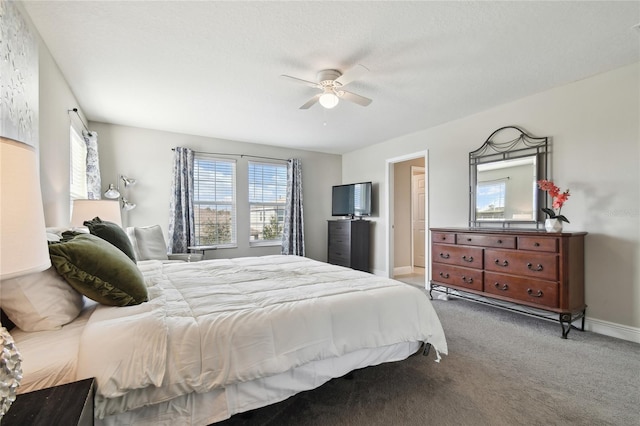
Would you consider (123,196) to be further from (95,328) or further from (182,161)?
(95,328)

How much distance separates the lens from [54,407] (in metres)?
0.85

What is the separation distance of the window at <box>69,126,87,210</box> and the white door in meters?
5.66

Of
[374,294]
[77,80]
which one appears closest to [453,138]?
[374,294]

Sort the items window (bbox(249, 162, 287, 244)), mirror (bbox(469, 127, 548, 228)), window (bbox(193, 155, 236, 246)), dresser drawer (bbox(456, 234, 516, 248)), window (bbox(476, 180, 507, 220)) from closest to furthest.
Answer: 1. dresser drawer (bbox(456, 234, 516, 248))
2. mirror (bbox(469, 127, 548, 228))
3. window (bbox(476, 180, 507, 220))
4. window (bbox(193, 155, 236, 246))
5. window (bbox(249, 162, 287, 244))

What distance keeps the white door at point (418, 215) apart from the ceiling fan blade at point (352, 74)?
4.13 m

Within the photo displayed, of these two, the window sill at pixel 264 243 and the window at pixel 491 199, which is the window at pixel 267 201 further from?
the window at pixel 491 199

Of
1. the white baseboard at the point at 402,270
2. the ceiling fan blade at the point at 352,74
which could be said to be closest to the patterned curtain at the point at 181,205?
the ceiling fan blade at the point at 352,74

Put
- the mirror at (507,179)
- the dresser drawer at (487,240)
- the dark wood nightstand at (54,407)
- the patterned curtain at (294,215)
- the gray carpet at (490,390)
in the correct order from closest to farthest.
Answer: the dark wood nightstand at (54,407) → the gray carpet at (490,390) → the dresser drawer at (487,240) → the mirror at (507,179) → the patterned curtain at (294,215)

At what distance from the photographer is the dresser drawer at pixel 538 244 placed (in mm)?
2721

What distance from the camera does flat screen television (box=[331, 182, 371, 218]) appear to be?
554 centimetres

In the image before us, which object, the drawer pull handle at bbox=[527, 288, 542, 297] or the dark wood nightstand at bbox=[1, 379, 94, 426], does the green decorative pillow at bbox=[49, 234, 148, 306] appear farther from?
the drawer pull handle at bbox=[527, 288, 542, 297]

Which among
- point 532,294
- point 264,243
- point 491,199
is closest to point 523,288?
point 532,294

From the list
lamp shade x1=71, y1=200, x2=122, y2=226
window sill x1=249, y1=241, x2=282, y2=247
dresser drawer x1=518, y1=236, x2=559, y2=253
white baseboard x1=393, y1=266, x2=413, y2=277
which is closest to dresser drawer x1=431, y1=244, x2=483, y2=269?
dresser drawer x1=518, y1=236, x2=559, y2=253

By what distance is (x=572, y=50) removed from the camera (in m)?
2.40
